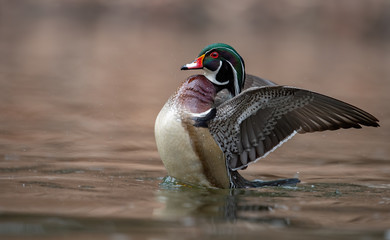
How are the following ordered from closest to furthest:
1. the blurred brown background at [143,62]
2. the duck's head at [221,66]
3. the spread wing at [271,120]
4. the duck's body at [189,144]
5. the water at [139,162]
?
the water at [139,162] < the duck's body at [189,144] < the spread wing at [271,120] < the duck's head at [221,66] < the blurred brown background at [143,62]

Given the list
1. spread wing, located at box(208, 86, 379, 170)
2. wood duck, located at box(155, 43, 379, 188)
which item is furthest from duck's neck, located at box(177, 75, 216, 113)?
spread wing, located at box(208, 86, 379, 170)

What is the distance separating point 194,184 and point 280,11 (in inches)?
1012

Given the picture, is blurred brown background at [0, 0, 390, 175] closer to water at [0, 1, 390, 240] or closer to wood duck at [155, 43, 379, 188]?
water at [0, 1, 390, 240]

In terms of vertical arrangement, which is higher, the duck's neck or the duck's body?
the duck's neck

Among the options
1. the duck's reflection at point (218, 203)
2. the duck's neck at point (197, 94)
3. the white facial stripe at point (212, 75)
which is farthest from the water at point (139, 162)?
the white facial stripe at point (212, 75)

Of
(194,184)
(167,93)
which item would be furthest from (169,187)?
(167,93)

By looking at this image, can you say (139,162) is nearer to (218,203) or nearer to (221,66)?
(221,66)

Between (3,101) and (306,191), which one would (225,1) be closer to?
(3,101)

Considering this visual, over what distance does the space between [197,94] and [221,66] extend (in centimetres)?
32

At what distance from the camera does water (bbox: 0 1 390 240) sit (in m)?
4.02

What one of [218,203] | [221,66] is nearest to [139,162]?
[221,66]

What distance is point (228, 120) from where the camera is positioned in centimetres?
551

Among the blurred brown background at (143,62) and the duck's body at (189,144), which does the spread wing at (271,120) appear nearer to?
the duck's body at (189,144)

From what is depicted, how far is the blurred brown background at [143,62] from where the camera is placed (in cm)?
761
